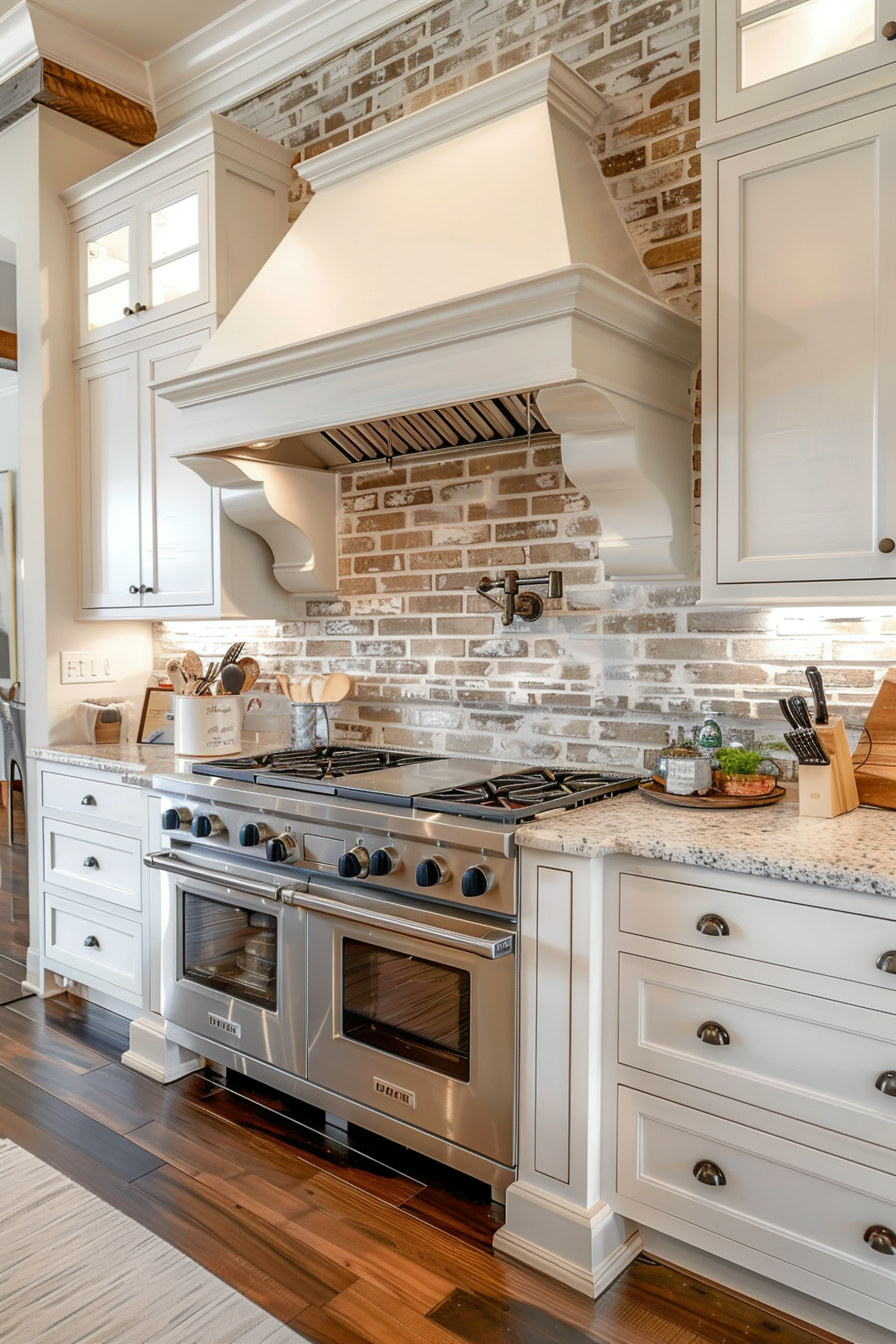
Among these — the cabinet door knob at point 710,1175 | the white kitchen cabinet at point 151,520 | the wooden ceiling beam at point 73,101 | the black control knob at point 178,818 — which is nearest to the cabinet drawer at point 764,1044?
the cabinet door knob at point 710,1175

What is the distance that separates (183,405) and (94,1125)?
2045 millimetres

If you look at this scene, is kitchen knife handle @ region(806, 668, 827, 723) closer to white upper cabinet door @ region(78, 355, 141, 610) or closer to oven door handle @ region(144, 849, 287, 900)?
oven door handle @ region(144, 849, 287, 900)

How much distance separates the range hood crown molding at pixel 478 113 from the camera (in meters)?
2.18

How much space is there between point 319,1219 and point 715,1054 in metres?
1.00

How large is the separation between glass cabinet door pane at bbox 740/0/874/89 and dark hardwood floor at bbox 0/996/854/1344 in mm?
2447

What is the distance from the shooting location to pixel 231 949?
2580 millimetres

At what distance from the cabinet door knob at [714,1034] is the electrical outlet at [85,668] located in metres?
2.73

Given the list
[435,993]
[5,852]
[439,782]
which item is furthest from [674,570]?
[5,852]

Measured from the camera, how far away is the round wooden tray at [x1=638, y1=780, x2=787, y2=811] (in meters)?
1.99

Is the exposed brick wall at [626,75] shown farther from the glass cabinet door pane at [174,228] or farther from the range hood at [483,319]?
the glass cabinet door pane at [174,228]

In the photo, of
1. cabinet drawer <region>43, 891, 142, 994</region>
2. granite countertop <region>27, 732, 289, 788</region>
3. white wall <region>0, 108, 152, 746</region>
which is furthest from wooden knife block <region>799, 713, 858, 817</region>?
white wall <region>0, 108, 152, 746</region>

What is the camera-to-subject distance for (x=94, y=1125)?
2.46m

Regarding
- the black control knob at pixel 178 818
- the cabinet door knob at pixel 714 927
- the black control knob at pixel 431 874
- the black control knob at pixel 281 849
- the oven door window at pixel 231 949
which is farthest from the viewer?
the black control knob at pixel 178 818

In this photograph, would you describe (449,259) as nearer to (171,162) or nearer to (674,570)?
(674,570)
